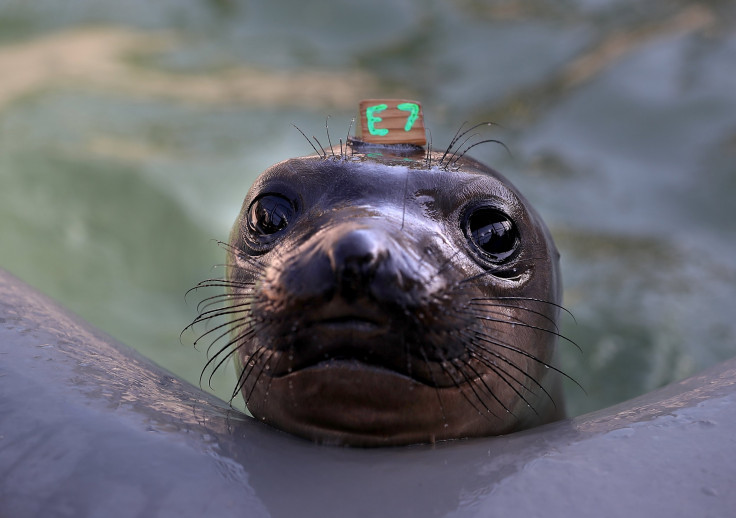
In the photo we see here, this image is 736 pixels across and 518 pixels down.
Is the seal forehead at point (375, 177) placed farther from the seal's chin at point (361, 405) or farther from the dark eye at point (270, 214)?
the seal's chin at point (361, 405)

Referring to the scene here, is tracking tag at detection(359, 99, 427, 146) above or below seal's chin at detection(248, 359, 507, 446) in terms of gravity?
above

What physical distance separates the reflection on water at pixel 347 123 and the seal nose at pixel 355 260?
3.15m

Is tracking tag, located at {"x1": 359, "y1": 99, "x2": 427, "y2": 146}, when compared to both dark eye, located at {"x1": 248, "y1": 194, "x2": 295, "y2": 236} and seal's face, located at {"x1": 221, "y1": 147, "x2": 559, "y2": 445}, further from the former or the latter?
dark eye, located at {"x1": 248, "y1": 194, "x2": 295, "y2": 236}

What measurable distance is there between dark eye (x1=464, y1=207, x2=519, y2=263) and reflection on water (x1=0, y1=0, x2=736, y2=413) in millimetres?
2444

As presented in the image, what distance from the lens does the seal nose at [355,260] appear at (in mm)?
1806

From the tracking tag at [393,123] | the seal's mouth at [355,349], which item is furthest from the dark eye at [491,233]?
the seal's mouth at [355,349]

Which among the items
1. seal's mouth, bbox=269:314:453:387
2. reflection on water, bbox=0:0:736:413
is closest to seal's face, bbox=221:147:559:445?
seal's mouth, bbox=269:314:453:387

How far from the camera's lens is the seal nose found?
1.81 meters

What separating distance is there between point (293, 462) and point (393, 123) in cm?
128

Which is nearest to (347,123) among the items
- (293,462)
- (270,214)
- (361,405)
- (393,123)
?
(393,123)

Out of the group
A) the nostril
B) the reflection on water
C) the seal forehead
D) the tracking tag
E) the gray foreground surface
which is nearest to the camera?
the gray foreground surface

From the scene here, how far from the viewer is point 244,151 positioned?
286 inches

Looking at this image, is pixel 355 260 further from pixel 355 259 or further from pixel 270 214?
pixel 270 214

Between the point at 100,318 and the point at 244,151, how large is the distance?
7.25ft
